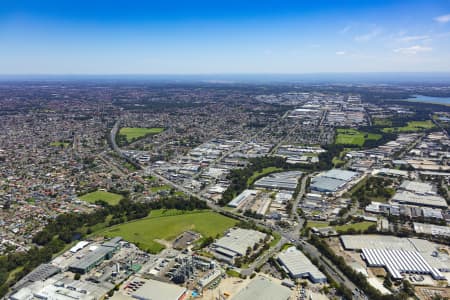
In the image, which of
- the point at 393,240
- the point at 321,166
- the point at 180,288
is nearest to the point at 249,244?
the point at 180,288

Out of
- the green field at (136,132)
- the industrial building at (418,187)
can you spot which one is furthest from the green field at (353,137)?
the green field at (136,132)

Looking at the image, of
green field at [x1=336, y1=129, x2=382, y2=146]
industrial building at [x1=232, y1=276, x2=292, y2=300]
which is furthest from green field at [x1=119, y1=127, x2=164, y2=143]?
industrial building at [x1=232, y1=276, x2=292, y2=300]

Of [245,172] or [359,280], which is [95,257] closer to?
[359,280]

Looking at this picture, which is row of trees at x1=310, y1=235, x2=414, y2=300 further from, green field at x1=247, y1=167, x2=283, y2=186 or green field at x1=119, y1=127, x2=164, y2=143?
green field at x1=119, y1=127, x2=164, y2=143

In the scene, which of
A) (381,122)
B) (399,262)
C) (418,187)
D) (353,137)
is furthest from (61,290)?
(381,122)

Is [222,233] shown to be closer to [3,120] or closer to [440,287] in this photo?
[440,287]

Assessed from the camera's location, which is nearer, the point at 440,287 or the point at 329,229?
the point at 440,287
